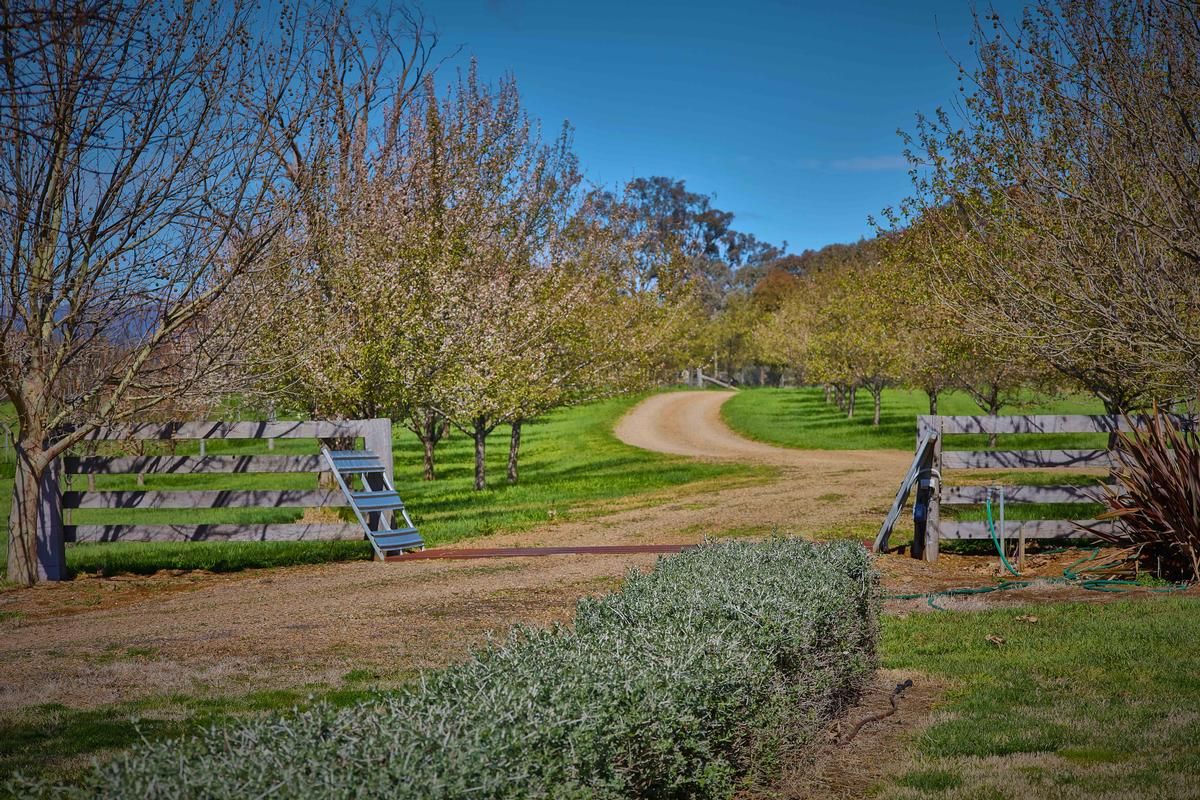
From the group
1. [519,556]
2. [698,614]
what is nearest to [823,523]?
[519,556]

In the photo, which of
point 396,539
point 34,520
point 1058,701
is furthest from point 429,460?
point 1058,701

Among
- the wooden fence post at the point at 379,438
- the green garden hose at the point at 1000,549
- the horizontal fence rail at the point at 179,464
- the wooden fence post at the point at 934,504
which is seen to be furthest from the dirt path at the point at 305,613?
the green garden hose at the point at 1000,549

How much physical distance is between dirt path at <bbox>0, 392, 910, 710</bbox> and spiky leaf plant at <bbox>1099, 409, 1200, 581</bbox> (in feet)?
13.6

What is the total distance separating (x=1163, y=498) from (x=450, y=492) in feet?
54.7

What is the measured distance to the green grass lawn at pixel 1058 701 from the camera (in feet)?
16.6

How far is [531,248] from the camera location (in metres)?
25.7

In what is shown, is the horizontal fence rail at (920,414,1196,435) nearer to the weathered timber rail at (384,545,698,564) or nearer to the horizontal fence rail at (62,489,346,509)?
the weathered timber rail at (384,545,698,564)

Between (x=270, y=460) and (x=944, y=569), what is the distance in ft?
27.6

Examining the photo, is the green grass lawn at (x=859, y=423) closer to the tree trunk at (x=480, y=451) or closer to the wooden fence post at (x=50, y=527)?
the tree trunk at (x=480, y=451)

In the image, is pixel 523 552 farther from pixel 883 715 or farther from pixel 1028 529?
pixel 883 715

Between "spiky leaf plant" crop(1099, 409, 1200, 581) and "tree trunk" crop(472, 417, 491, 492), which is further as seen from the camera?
"tree trunk" crop(472, 417, 491, 492)

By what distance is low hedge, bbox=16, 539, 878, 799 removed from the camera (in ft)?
10.2

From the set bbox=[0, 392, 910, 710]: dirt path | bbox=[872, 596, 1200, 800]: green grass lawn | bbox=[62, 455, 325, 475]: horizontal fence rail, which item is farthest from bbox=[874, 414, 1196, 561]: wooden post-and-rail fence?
bbox=[62, 455, 325, 475]: horizontal fence rail

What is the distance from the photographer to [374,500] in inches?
537
